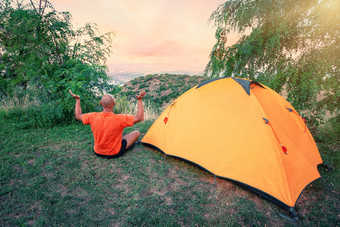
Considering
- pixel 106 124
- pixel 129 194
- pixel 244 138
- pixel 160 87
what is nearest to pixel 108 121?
pixel 106 124

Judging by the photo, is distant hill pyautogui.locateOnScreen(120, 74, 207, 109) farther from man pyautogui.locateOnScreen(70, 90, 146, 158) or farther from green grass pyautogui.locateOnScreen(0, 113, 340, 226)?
green grass pyautogui.locateOnScreen(0, 113, 340, 226)

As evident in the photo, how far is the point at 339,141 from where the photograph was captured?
488cm

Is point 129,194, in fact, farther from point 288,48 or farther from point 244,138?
point 288,48

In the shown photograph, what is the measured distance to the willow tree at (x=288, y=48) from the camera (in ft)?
14.8

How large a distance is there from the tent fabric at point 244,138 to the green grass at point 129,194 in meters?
0.31

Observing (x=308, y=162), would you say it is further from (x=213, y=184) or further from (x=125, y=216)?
(x=125, y=216)

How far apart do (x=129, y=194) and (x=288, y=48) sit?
5970 mm

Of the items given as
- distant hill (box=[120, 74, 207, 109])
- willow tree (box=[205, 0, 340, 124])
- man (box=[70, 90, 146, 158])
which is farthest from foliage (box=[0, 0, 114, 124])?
distant hill (box=[120, 74, 207, 109])

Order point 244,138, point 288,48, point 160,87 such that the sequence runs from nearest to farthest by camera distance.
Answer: point 244,138 < point 288,48 < point 160,87

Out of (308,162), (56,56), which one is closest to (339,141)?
(308,162)

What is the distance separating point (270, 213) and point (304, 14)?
517cm

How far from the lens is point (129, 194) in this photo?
2.99 m

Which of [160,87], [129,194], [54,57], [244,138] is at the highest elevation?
[54,57]

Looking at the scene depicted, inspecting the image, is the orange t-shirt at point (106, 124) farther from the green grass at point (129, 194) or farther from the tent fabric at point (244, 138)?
the tent fabric at point (244, 138)
